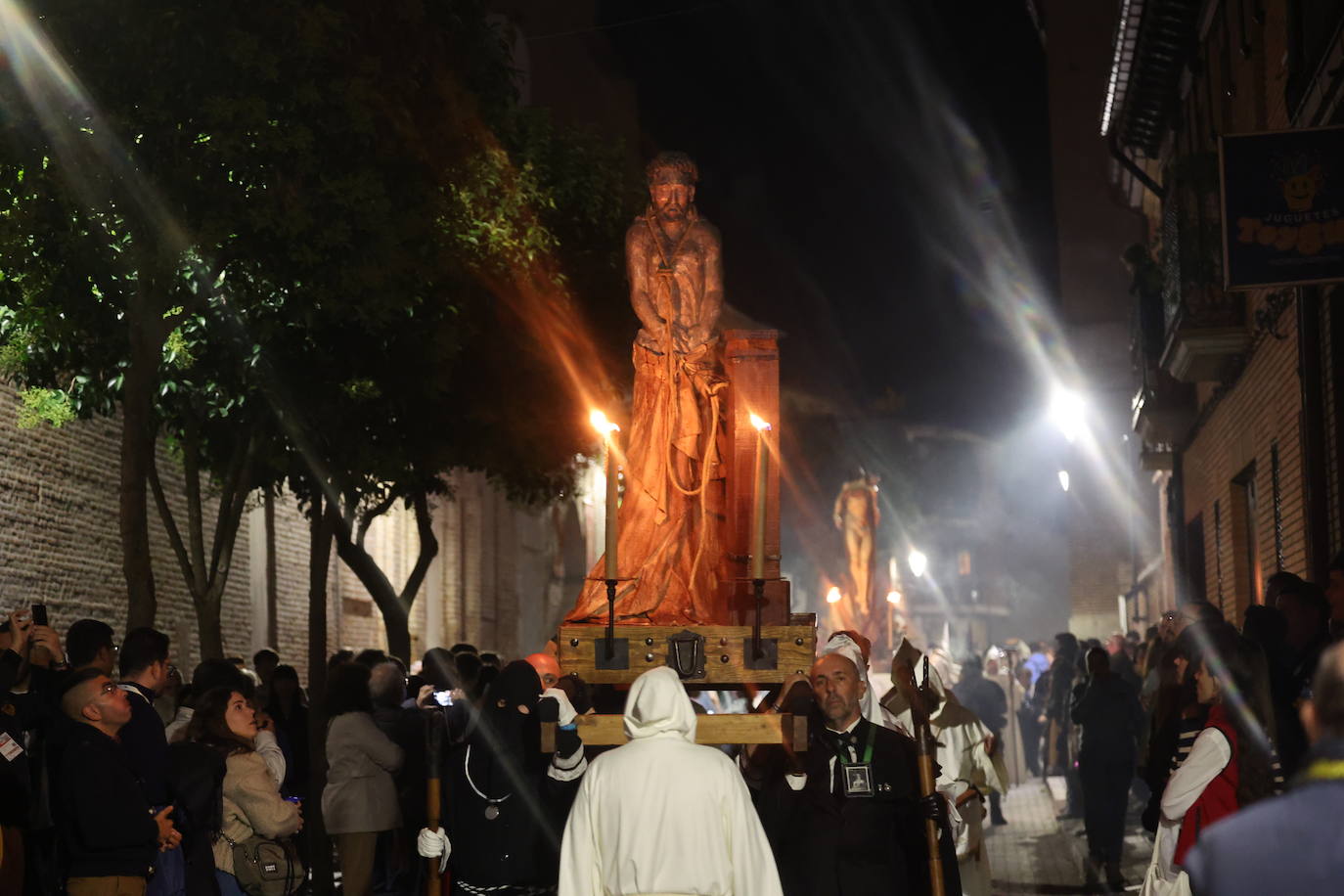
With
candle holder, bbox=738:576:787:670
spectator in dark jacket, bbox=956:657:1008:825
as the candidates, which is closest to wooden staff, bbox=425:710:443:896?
candle holder, bbox=738:576:787:670

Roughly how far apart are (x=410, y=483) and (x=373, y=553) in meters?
11.7

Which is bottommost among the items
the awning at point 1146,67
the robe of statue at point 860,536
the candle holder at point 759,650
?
the candle holder at point 759,650

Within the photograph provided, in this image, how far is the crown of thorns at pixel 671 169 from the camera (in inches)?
400

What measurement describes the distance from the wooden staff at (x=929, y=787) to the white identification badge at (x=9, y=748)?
399 centimetres

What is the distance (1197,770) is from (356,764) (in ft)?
21.5

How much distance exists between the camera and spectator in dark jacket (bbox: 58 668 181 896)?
8547 millimetres

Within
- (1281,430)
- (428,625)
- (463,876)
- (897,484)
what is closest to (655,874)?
(463,876)

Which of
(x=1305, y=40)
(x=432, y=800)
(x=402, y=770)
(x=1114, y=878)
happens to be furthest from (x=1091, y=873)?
(x=432, y=800)

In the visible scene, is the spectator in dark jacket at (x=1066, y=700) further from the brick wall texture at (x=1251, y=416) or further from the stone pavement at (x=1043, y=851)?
the brick wall texture at (x=1251, y=416)

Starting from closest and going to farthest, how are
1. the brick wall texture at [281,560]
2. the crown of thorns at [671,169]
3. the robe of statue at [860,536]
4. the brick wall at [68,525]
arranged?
the crown of thorns at [671,169]
the brick wall at [68,525]
the brick wall texture at [281,560]
the robe of statue at [860,536]

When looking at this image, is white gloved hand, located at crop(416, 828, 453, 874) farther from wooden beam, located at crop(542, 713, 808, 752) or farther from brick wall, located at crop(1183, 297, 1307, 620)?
brick wall, located at crop(1183, 297, 1307, 620)

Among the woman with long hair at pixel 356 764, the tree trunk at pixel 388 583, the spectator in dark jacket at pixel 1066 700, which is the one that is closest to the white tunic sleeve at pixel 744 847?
the woman with long hair at pixel 356 764

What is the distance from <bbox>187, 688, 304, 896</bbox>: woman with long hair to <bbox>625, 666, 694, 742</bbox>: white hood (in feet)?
12.0

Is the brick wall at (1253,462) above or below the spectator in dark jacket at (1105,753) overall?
above
